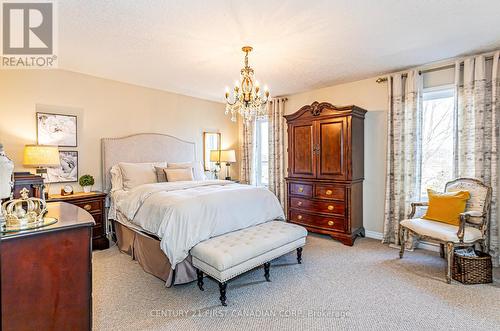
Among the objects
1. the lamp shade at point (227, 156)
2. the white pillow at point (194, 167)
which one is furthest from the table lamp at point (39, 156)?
the lamp shade at point (227, 156)

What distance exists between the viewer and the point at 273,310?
2338 millimetres

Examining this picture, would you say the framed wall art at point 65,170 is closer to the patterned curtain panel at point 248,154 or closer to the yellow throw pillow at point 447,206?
the patterned curtain panel at point 248,154

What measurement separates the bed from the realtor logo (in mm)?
1367

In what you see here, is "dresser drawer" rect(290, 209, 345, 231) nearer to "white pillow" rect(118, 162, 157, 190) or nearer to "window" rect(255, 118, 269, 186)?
"window" rect(255, 118, 269, 186)

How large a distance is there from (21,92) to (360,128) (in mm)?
4882

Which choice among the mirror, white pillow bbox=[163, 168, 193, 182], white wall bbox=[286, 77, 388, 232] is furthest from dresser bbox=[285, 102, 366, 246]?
the mirror

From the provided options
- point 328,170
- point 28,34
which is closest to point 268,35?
point 328,170

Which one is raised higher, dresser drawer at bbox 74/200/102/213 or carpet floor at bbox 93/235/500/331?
dresser drawer at bbox 74/200/102/213

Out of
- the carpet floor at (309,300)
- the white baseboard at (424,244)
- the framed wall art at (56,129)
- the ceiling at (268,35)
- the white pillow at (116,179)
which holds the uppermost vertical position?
the ceiling at (268,35)

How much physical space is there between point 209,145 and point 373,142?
3.23 metres

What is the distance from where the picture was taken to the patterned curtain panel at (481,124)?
10.4ft

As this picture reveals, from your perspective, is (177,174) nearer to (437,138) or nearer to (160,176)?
(160,176)

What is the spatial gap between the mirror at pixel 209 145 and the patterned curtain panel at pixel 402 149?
3408mm

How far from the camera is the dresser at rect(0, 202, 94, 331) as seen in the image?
4.26ft
